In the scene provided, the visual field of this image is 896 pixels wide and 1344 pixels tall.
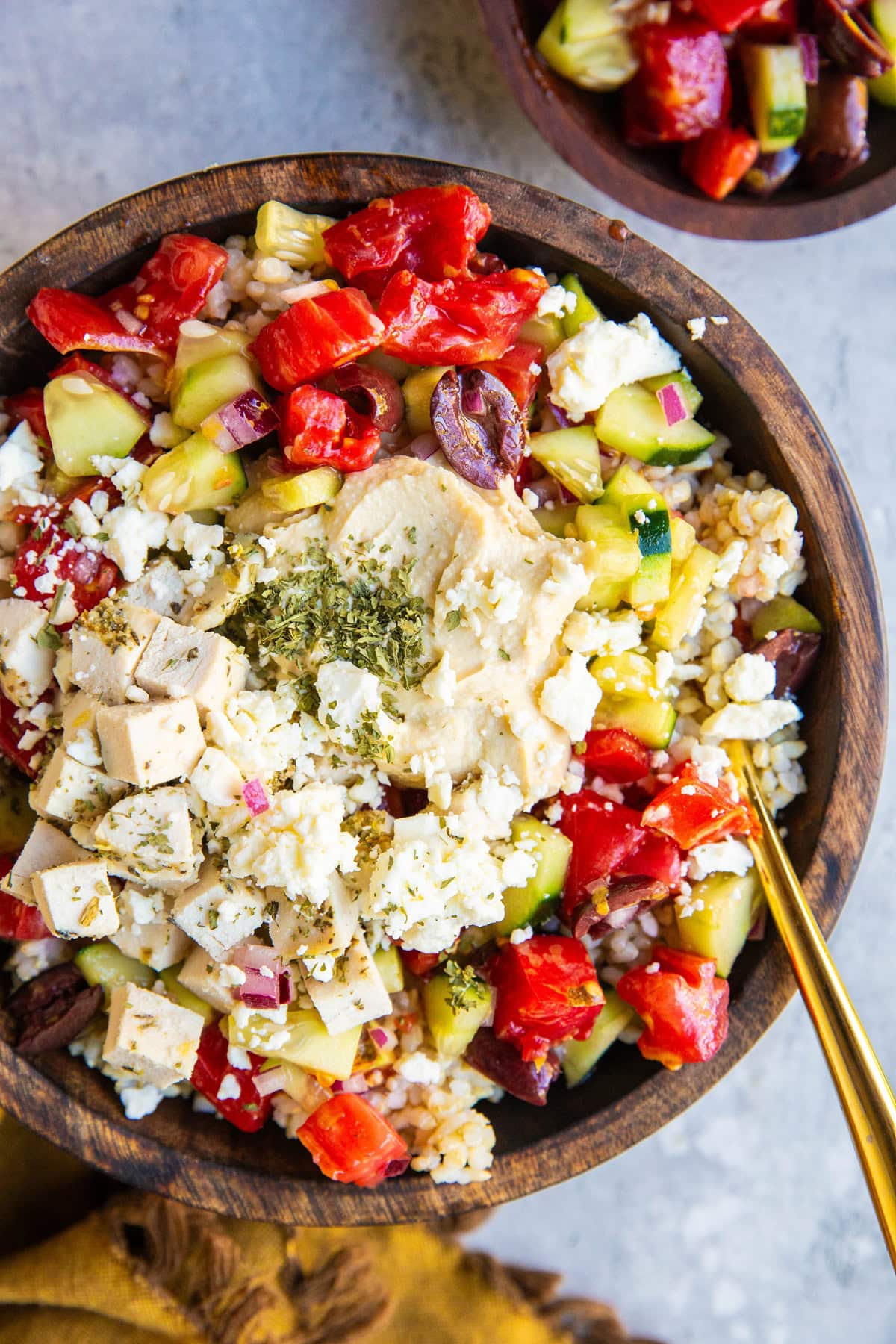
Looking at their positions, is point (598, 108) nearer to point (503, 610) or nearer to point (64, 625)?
point (503, 610)

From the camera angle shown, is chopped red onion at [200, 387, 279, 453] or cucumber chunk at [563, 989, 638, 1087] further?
cucumber chunk at [563, 989, 638, 1087]

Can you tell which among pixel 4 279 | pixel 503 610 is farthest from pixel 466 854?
pixel 4 279

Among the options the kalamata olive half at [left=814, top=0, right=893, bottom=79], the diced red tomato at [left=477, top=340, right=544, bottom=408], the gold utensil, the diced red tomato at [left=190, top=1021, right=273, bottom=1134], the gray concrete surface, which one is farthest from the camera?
the gray concrete surface

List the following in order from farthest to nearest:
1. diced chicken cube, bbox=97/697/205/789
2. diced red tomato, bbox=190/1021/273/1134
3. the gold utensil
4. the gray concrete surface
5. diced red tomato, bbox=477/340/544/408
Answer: the gray concrete surface
diced red tomato, bbox=190/1021/273/1134
diced red tomato, bbox=477/340/544/408
the gold utensil
diced chicken cube, bbox=97/697/205/789

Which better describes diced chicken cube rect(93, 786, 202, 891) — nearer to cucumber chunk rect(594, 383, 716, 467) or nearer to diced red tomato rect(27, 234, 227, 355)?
diced red tomato rect(27, 234, 227, 355)

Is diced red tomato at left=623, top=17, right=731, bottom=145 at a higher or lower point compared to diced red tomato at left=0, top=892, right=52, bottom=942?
higher

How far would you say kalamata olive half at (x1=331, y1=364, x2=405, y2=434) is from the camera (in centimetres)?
203

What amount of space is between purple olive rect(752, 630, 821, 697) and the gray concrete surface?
0.78 meters

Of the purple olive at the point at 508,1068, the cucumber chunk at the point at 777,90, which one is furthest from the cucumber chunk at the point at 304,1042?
the cucumber chunk at the point at 777,90

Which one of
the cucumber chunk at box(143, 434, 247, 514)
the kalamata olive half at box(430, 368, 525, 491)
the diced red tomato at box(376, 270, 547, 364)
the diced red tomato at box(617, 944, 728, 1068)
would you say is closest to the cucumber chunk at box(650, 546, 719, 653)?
the kalamata olive half at box(430, 368, 525, 491)

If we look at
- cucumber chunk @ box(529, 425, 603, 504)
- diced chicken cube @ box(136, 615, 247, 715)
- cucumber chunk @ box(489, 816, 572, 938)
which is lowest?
cucumber chunk @ box(489, 816, 572, 938)

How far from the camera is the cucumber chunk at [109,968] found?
2.17m

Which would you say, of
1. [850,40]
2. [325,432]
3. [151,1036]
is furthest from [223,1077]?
[850,40]

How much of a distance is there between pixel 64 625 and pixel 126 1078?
0.93m
